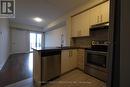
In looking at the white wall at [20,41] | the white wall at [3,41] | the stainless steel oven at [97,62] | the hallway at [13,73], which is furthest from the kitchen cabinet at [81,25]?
the white wall at [20,41]

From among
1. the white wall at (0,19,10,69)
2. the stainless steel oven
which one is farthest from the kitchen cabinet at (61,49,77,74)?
the white wall at (0,19,10,69)

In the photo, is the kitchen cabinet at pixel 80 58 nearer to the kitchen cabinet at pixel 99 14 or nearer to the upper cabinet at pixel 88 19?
the upper cabinet at pixel 88 19

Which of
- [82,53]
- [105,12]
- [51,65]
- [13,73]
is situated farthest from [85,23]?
[13,73]

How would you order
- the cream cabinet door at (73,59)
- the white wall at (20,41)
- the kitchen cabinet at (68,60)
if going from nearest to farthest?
1. the kitchen cabinet at (68,60)
2. the cream cabinet door at (73,59)
3. the white wall at (20,41)

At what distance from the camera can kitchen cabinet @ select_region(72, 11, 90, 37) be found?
13.0 feet

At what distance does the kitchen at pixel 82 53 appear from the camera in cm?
271

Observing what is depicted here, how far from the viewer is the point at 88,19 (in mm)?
3900

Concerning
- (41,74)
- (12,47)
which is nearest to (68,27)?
(41,74)

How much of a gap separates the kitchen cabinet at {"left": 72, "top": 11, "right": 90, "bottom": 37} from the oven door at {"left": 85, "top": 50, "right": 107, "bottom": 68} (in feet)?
3.07

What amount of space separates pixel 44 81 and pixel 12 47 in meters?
7.22

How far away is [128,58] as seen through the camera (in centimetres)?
50

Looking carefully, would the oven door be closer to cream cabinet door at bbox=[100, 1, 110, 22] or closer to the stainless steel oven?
the stainless steel oven

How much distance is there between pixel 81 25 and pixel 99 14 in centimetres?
96

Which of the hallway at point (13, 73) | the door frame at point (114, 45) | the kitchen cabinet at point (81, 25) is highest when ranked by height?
the kitchen cabinet at point (81, 25)
